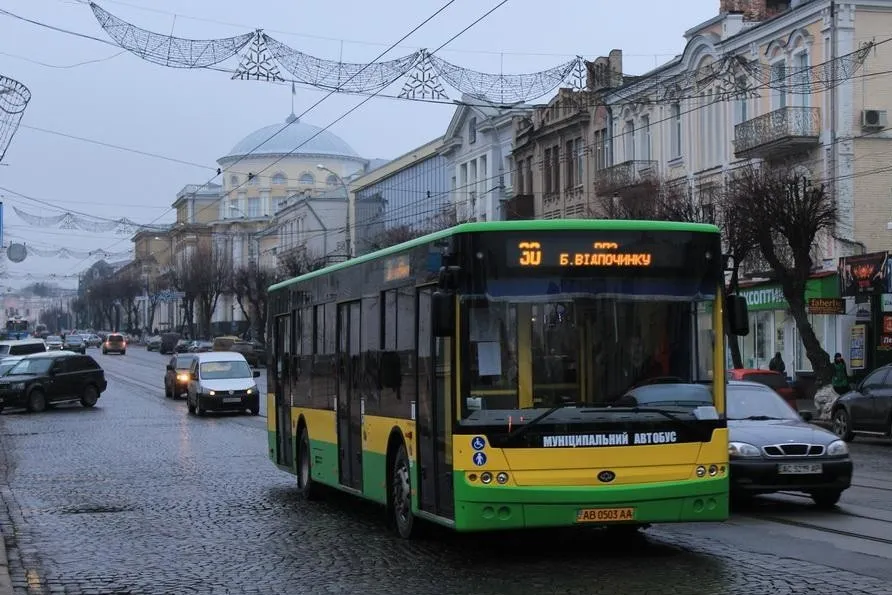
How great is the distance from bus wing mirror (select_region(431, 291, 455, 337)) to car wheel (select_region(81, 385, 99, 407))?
34.8 metres

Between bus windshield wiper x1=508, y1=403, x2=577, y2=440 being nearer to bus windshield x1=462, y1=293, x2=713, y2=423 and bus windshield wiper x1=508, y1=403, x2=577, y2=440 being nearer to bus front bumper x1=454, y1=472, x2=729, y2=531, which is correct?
bus windshield x1=462, y1=293, x2=713, y2=423

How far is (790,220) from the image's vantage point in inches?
1423

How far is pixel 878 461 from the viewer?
23.1m

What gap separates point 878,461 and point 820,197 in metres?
14.2

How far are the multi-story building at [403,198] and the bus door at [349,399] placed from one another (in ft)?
162

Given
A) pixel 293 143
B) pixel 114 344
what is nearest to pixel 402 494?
pixel 114 344

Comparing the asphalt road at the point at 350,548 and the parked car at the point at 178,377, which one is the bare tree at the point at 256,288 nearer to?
the parked car at the point at 178,377

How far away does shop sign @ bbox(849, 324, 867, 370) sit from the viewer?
133 ft

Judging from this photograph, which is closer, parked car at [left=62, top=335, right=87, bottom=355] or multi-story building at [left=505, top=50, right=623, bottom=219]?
multi-story building at [left=505, top=50, right=623, bottom=219]

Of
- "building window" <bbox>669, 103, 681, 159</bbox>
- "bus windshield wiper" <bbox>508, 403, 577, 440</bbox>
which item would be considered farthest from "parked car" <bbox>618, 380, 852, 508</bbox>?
"building window" <bbox>669, 103, 681, 159</bbox>

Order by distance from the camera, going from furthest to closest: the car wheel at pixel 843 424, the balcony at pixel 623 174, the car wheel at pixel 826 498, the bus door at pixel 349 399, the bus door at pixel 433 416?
1. the balcony at pixel 623 174
2. the car wheel at pixel 843 424
3. the car wheel at pixel 826 498
4. the bus door at pixel 349 399
5. the bus door at pixel 433 416

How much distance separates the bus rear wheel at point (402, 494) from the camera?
42.5 feet

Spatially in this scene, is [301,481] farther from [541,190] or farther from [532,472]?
[541,190]

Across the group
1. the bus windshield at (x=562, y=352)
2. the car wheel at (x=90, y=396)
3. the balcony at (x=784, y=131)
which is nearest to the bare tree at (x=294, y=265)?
the car wheel at (x=90, y=396)
